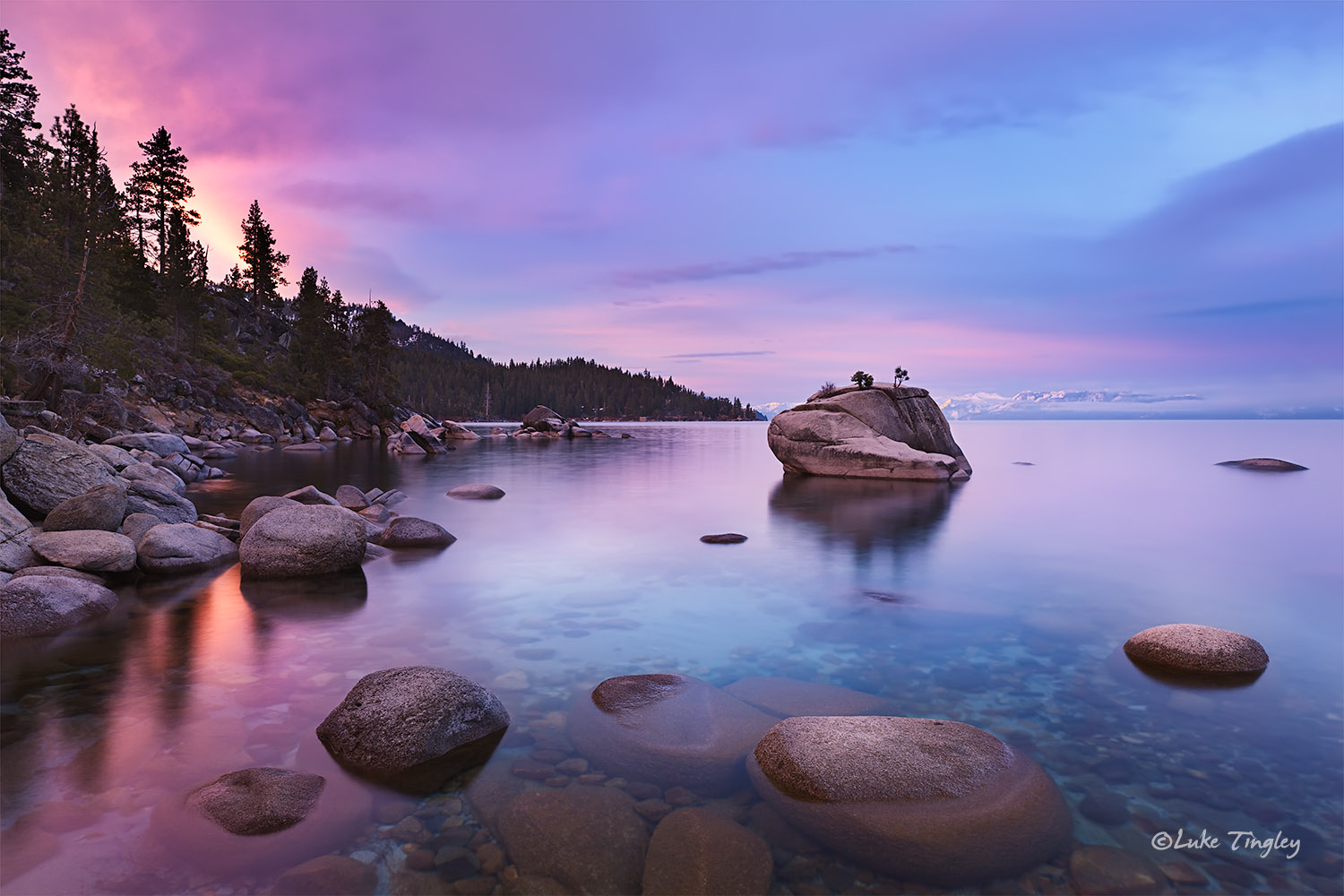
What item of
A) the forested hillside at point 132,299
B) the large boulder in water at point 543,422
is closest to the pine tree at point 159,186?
the forested hillside at point 132,299

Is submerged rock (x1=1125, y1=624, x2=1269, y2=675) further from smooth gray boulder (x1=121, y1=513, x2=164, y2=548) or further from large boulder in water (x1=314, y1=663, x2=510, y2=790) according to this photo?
smooth gray boulder (x1=121, y1=513, x2=164, y2=548)

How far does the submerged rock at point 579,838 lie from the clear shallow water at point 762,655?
52 cm

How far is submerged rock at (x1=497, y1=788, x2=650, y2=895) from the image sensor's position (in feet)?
14.3

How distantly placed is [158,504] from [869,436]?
2755 centimetres

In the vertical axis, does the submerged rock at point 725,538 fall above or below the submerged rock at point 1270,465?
below

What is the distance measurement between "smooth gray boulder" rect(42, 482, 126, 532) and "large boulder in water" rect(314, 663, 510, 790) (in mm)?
9427

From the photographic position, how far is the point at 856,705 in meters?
7.07

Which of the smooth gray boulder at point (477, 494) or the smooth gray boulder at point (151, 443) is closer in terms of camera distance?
the smooth gray boulder at point (477, 494)

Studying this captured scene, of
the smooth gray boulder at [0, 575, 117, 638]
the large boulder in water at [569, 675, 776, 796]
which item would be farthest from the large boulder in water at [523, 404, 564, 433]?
the large boulder in water at [569, 675, 776, 796]

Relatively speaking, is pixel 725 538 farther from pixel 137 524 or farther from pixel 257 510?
pixel 137 524

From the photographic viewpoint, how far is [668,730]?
249 inches

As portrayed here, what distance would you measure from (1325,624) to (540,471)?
33.6 meters

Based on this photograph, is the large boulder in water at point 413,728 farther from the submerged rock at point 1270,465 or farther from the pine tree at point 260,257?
the pine tree at point 260,257

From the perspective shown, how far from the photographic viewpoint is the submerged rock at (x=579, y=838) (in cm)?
436
